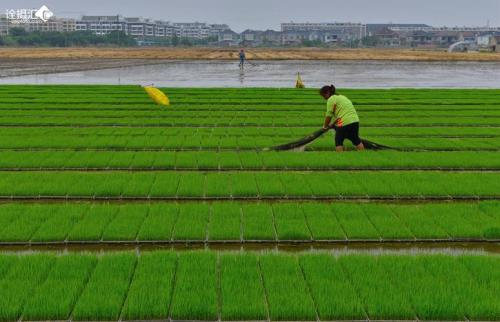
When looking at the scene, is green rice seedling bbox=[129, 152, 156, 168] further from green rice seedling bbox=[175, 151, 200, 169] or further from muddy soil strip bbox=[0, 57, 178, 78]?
muddy soil strip bbox=[0, 57, 178, 78]

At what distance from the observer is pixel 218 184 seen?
8984mm

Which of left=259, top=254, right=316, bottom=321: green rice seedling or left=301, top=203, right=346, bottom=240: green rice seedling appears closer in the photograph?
left=259, top=254, right=316, bottom=321: green rice seedling

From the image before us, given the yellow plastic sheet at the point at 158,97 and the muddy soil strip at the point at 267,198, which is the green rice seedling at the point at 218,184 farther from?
the yellow plastic sheet at the point at 158,97

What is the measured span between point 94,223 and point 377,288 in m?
3.79

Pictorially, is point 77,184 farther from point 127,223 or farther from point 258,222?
point 258,222

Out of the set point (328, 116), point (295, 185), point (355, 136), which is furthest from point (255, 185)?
point (355, 136)

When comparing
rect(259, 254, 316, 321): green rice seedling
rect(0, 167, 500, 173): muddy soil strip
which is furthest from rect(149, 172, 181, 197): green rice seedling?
rect(259, 254, 316, 321): green rice seedling

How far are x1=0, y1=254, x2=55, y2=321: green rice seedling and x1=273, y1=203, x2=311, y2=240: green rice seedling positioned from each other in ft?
9.11

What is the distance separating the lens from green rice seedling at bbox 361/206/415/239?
6766 millimetres

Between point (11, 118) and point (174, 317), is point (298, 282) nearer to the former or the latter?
point (174, 317)

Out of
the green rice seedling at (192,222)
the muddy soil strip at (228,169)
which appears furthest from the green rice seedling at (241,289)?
the muddy soil strip at (228,169)

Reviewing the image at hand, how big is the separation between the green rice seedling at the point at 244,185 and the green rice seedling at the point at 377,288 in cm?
283

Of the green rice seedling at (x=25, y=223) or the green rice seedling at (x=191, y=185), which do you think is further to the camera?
the green rice seedling at (x=191, y=185)

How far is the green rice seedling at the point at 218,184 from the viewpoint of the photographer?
851cm
